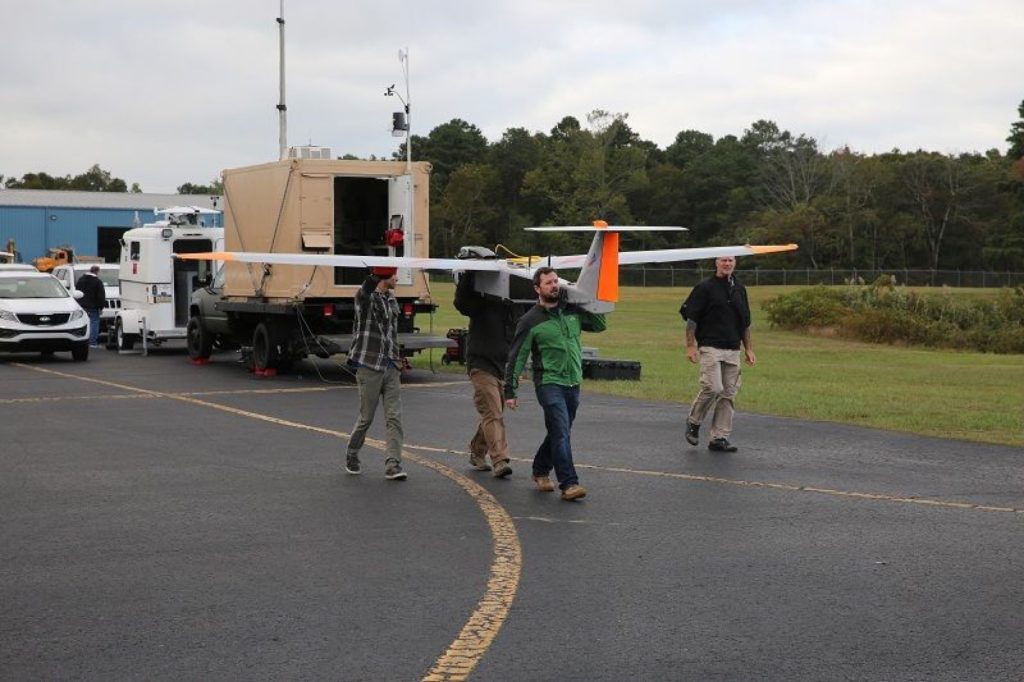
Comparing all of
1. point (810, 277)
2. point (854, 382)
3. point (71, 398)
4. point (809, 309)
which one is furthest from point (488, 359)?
point (810, 277)

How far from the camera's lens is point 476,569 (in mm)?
8000

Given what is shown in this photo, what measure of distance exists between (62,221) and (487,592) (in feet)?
173

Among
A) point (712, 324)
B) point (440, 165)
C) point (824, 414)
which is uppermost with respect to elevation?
point (440, 165)

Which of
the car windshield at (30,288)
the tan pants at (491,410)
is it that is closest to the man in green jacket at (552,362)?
the tan pants at (491,410)

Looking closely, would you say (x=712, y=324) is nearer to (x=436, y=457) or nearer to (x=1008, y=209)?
(x=436, y=457)

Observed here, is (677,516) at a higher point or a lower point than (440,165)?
lower

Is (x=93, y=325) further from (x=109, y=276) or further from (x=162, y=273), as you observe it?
(x=109, y=276)

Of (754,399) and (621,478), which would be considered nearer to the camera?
(621,478)

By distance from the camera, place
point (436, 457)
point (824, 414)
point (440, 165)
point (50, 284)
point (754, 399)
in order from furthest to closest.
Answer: point (440, 165) → point (50, 284) → point (754, 399) → point (824, 414) → point (436, 457)

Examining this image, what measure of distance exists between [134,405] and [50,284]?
11.3 m

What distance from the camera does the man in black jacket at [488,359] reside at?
11.4 meters

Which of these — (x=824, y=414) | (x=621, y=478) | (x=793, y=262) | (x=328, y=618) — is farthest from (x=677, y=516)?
(x=793, y=262)

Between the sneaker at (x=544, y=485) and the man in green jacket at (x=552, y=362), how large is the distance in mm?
227

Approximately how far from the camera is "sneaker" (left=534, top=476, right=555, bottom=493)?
10.9 meters
